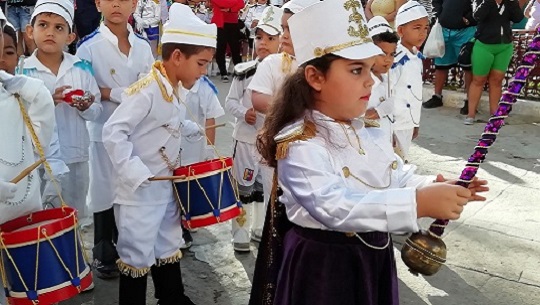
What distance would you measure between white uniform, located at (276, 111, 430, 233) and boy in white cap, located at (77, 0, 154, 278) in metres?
2.06

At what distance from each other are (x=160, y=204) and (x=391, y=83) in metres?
2.14

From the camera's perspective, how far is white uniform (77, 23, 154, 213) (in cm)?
408

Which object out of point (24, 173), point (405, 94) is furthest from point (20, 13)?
point (24, 173)

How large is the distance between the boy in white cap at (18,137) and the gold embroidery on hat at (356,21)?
1.45 metres

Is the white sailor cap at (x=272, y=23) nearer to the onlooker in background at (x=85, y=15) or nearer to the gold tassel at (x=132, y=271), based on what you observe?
the gold tassel at (x=132, y=271)

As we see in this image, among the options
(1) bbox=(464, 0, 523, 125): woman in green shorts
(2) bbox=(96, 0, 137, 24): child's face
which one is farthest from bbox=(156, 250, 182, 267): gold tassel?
(1) bbox=(464, 0, 523, 125): woman in green shorts

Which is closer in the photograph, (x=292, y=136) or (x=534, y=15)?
(x=292, y=136)

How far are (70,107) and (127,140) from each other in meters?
0.90

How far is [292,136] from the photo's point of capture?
219 cm

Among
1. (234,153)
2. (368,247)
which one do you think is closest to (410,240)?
(368,247)

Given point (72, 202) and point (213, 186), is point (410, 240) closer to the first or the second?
point (213, 186)

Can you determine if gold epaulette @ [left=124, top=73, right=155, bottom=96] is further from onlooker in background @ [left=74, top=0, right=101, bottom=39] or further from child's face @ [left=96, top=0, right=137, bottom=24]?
onlooker in background @ [left=74, top=0, right=101, bottom=39]

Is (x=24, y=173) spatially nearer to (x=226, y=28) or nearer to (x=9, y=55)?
(x=9, y=55)

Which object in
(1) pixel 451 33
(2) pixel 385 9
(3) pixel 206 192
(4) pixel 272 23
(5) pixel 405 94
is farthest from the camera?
(1) pixel 451 33
